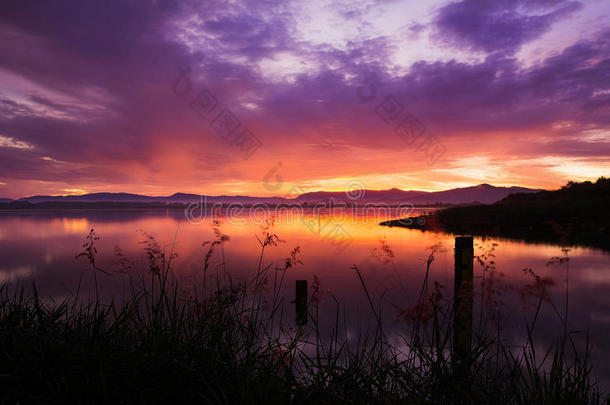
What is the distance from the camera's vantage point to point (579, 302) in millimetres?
12031

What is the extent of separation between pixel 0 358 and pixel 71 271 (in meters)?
15.5

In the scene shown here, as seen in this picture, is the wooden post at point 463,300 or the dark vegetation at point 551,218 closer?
the wooden post at point 463,300

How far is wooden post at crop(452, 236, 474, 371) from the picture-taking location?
15.9 feet

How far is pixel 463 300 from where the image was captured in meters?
5.04

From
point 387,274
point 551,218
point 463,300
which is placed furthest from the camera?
point 551,218

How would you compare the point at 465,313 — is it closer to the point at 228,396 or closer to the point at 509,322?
the point at 228,396

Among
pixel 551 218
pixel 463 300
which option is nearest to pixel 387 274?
pixel 463 300

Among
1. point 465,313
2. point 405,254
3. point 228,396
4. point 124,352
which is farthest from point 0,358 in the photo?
point 405,254

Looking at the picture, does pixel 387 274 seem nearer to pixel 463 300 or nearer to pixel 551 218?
pixel 463 300

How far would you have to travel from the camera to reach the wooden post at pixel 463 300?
4.86m

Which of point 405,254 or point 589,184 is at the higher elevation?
point 589,184

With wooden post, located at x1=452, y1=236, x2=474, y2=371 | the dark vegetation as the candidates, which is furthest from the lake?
the dark vegetation

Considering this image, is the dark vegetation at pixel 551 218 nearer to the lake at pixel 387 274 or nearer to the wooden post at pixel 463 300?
the lake at pixel 387 274

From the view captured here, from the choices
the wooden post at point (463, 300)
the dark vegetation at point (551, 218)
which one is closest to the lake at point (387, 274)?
the wooden post at point (463, 300)
